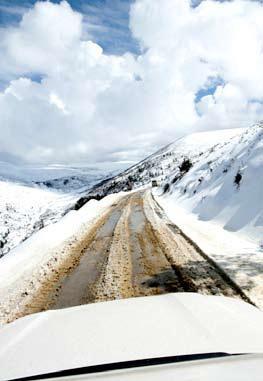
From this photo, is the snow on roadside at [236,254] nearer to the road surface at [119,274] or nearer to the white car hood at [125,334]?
the road surface at [119,274]

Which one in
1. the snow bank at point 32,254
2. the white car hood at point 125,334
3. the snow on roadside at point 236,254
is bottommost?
the snow on roadside at point 236,254

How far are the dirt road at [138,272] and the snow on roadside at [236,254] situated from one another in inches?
10.9

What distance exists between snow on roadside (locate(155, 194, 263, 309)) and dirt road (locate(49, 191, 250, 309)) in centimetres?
28

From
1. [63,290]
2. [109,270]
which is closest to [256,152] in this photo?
[109,270]

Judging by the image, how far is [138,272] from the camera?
301 inches

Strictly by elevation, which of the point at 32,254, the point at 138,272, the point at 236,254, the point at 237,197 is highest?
the point at 237,197

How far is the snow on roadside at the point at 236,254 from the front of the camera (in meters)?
6.47

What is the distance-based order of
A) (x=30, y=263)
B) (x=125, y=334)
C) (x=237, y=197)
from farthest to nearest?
(x=237, y=197) → (x=30, y=263) → (x=125, y=334)

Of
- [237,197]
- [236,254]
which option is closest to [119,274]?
[236,254]

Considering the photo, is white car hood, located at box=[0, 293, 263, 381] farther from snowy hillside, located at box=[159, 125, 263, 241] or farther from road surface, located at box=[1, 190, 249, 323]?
snowy hillside, located at box=[159, 125, 263, 241]

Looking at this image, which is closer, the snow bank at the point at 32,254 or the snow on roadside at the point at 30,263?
the snow on roadside at the point at 30,263

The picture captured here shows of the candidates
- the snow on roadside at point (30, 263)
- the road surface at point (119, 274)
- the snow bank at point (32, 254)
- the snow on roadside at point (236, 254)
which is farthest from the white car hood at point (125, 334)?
the snow bank at point (32, 254)

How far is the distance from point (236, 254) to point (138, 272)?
10.4 feet

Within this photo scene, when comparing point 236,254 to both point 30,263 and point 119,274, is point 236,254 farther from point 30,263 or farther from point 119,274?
point 30,263
